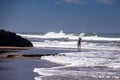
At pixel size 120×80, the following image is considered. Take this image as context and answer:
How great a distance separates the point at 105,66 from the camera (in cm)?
1942

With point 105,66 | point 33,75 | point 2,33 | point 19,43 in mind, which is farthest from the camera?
point 19,43

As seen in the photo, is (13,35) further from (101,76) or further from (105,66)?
(101,76)

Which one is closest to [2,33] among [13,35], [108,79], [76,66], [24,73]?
[13,35]

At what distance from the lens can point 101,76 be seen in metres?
15.4

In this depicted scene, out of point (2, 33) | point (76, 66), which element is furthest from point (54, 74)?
point (2, 33)

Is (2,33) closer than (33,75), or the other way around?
(33,75)

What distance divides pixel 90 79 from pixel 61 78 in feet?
3.77

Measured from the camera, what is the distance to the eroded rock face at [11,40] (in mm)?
40516

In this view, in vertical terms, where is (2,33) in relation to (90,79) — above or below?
above

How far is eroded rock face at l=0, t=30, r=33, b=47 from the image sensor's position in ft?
133

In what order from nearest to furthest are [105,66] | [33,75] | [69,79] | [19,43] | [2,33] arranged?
[69,79], [33,75], [105,66], [2,33], [19,43]

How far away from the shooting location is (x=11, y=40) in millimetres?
42562

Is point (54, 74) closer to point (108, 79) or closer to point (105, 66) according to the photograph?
point (108, 79)

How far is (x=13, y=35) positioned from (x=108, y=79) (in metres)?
27.8
